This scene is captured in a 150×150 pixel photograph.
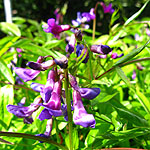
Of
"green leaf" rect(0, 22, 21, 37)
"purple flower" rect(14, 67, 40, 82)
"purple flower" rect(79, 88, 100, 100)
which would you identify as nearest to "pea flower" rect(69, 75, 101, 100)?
"purple flower" rect(79, 88, 100, 100)

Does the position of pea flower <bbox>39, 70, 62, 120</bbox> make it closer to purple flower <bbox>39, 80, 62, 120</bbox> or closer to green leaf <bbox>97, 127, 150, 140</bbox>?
purple flower <bbox>39, 80, 62, 120</bbox>

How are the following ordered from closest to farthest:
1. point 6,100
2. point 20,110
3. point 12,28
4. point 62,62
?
point 62,62, point 20,110, point 6,100, point 12,28

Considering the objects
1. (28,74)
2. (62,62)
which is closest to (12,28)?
(28,74)

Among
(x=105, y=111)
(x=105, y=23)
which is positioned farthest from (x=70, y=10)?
(x=105, y=111)

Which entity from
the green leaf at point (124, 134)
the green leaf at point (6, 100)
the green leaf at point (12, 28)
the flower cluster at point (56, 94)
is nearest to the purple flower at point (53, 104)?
the flower cluster at point (56, 94)

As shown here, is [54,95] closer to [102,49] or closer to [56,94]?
[56,94]
